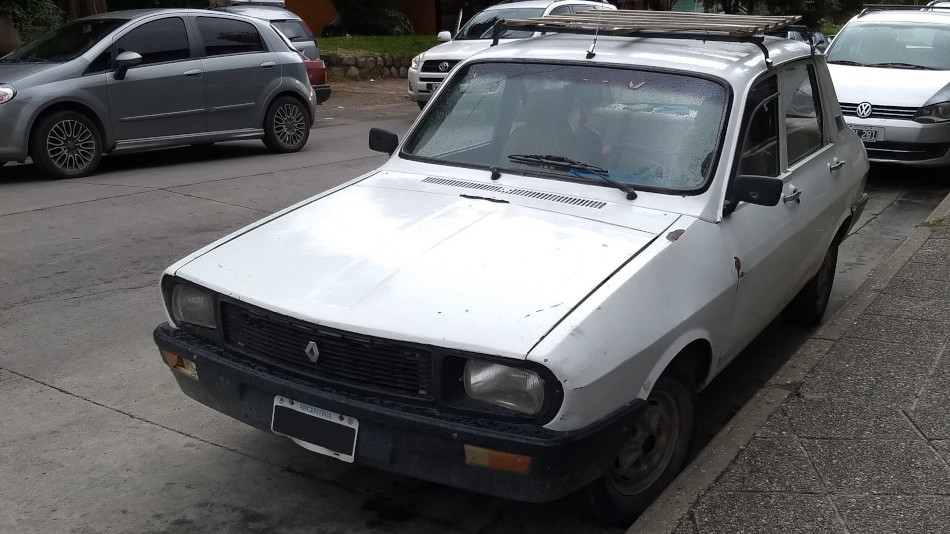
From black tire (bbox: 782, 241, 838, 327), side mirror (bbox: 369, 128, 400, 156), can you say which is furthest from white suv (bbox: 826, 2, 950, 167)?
side mirror (bbox: 369, 128, 400, 156)

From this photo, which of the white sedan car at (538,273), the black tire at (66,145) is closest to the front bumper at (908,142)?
the white sedan car at (538,273)

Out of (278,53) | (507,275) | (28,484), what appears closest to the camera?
(507,275)

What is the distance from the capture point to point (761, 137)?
4691mm

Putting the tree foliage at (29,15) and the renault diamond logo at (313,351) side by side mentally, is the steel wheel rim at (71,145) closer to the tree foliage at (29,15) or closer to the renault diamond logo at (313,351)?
the tree foliage at (29,15)

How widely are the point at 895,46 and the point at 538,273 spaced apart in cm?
993

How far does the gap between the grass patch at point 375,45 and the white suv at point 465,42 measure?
26.3ft

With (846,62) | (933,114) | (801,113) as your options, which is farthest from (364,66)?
(801,113)

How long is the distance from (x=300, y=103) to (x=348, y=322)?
10008mm

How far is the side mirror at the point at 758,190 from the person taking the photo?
160 inches

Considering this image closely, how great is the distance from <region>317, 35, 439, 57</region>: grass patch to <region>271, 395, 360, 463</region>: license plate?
20763 millimetres

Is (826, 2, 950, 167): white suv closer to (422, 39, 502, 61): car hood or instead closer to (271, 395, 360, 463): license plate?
(422, 39, 502, 61): car hood

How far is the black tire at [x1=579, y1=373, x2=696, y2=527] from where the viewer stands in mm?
3648

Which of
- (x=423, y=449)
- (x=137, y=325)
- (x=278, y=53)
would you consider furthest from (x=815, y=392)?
(x=278, y=53)

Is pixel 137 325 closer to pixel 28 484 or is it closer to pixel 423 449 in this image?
pixel 28 484
